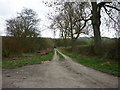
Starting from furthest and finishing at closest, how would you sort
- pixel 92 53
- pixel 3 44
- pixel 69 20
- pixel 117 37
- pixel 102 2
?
pixel 69 20, pixel 3 44, pixel 92 53, pixel 102 2, pixel 117 37

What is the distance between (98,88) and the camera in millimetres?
5965

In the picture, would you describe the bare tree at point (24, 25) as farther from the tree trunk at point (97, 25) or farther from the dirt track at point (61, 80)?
the dirt track at point (61, 80)

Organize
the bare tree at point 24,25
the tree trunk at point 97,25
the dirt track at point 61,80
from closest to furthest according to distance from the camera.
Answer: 1. the dirt track at point 61,80
2. the tree trunk at point 97,25
3. the bare tree at point 24,25

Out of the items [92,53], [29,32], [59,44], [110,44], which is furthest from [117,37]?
[59,44]

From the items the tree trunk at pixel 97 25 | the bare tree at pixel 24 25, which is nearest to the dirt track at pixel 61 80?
the tree trunk at pixel 97 25

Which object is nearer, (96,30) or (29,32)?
(96,30)

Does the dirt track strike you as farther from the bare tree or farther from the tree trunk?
the bare tree

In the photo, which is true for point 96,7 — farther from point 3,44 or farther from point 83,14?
point 3,44

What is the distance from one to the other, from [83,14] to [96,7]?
5373mm

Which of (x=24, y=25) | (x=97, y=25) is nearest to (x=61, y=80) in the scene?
(x=97, y=25)

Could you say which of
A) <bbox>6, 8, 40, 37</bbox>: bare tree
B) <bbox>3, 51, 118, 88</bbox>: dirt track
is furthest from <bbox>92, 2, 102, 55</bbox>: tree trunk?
<bbox>6, 8, 40, 37</bbox>: bare tree

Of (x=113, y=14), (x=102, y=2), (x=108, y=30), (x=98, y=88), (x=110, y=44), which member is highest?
(x=102, y=2)

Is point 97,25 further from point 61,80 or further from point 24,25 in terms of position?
point 24,25

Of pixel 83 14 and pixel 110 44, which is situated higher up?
pixel 83 14
